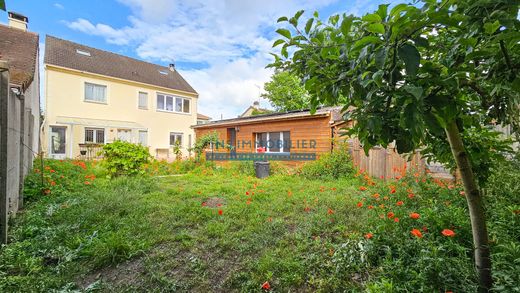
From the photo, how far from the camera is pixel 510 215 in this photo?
219 centimetres

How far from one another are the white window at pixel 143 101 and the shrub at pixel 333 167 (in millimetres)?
13742

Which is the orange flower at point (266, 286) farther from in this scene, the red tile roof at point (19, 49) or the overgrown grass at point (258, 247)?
Result: the red tile roof at point (19, 49)

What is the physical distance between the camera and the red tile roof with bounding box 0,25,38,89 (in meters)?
6.98

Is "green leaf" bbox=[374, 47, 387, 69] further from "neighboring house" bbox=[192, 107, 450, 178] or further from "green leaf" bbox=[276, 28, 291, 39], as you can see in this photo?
"neighboring house" bbox=[192, 107, 450, 178]

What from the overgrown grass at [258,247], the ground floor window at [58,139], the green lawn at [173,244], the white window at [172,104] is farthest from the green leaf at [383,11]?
the white window at [172,104]

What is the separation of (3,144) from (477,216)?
4499mm

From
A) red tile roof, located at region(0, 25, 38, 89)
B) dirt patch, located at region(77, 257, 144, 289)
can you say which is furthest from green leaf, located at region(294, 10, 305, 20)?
red tile roof, located at region(0, 25, 38, 89)

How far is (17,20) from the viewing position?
38.2ft

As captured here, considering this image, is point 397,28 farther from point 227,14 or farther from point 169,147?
point 169,147

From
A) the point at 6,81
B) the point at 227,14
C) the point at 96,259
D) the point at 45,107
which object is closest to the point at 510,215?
the point at 96,259

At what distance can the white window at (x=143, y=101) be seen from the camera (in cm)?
1669

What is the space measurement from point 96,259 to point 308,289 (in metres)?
2.11

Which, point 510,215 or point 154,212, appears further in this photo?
point 154,212

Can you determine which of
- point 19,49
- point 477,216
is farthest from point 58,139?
point 477,216
